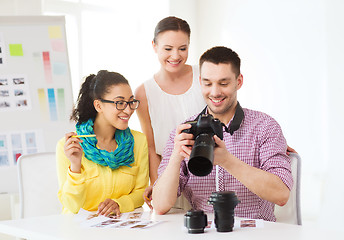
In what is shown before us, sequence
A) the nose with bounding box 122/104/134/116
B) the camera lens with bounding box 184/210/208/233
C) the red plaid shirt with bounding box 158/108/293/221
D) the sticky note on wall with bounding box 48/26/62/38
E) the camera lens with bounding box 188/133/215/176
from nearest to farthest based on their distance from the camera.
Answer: the camera lens with bounding box 188/133/215/176, the camera lens with bounding box 184/210/208/233, the red plaid shirt with bounding box 158/108/293/221, the nose with bounding box 122/104/134/116, the sticky note on wall with bounding box 48/26/62/38

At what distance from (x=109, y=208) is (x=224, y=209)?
0.61 metres

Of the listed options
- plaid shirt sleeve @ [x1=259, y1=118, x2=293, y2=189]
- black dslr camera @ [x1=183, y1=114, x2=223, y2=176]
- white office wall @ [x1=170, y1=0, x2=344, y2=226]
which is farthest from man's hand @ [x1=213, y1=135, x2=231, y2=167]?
white office wall @ [x1=170, y1=0, x2=344, y2=226]

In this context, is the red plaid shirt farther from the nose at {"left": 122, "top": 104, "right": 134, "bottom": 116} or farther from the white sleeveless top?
the white sleeveless top

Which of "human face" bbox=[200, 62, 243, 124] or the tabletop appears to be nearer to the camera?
the tabletop

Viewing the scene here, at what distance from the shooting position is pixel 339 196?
488 cm

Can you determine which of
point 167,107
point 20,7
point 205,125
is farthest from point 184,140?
point 20,7

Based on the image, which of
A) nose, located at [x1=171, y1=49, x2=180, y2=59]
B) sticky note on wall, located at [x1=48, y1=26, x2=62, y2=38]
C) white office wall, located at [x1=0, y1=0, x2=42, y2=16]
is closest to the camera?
nose, located at [x1=171, y1=49, x2=180, y2=59]

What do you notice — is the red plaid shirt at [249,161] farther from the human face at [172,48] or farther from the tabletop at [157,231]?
the human face at [172,48]

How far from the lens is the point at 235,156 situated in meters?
1.96

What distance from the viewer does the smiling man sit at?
185 cm

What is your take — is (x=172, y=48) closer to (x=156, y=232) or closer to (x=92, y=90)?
(x=92, y=90)

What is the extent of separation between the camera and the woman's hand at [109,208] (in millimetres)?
1946

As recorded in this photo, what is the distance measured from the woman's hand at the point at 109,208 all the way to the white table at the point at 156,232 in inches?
5.2

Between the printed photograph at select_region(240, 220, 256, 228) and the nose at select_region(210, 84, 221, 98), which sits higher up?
the nose at select_region(210, 84, 221, 98)
